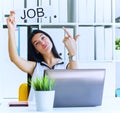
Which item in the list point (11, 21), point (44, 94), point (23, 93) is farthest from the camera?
point (11, 21)

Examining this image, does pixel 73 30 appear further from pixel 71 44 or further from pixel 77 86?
pixel 77 86

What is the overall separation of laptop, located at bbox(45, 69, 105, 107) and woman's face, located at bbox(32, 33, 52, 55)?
1.43 m

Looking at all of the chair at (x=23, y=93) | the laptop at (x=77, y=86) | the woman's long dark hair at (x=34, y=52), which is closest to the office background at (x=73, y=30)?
the woman's long dark hair at (x=34, y=52)

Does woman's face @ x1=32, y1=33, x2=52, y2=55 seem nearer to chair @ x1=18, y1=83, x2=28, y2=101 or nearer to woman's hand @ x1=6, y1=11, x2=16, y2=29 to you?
woman's hand @ x1=6, y1=11, x2=16, y2=29

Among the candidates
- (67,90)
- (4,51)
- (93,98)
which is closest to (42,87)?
(67,90)

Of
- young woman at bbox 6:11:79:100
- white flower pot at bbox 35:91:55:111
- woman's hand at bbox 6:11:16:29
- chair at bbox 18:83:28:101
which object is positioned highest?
woman's hand at bbox 6:11:16:29

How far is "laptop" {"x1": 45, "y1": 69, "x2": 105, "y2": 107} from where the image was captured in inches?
73.4

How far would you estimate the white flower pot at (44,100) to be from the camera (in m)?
1.79

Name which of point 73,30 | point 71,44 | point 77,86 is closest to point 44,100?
point 77,86

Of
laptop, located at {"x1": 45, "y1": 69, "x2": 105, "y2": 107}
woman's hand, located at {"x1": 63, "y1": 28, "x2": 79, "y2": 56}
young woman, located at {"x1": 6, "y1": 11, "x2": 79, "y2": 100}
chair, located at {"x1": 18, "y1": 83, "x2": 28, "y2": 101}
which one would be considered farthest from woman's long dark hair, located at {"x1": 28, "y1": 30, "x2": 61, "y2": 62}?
laptop, located at {"x1": 45, "y1": 69, "x2": 105, "y2": 107}

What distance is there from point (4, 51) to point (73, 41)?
612 millimetres

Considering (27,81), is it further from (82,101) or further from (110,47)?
(82,101)

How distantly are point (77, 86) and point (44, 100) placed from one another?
196mm

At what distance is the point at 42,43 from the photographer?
11.1 feet
